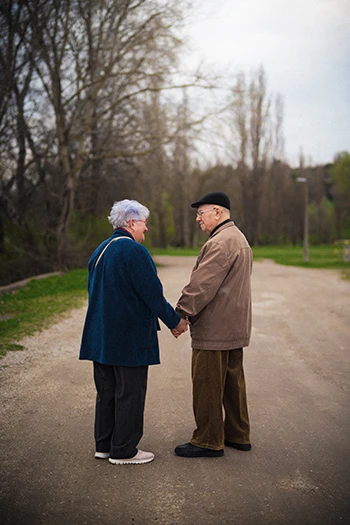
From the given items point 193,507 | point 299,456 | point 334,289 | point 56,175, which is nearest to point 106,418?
point 193,507

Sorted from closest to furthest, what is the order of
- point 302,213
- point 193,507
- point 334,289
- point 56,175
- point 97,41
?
point 193,507
point 334,289
point 97,41
point 56,175
point 302,213

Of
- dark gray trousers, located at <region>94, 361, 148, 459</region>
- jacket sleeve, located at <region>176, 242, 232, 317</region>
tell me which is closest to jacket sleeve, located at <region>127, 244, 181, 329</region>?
jacket sleeve, located at <region>176, 242, 232, 317</region>

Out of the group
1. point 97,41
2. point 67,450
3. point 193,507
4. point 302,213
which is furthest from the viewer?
point 302,213

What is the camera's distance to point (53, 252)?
20297mm

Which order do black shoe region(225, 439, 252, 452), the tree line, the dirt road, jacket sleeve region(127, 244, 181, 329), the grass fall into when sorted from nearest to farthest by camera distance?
the dirt road, jacket sleeve region(127, 244, 181, 329), black shoe region(225, 439, 252, 452), the grass, the tree line

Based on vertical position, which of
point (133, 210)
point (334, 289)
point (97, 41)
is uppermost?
point (97, 41)

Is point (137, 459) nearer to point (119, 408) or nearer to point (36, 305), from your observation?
point (119, 408)

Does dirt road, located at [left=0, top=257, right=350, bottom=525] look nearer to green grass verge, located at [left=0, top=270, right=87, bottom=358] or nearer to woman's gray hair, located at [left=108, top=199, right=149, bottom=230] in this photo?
green grass verge, located at [left=0, top=270, right=87, bottom=358]

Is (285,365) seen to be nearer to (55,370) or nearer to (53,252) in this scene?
(55,370)

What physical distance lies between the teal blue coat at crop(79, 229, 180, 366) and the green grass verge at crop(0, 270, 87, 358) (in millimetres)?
3828

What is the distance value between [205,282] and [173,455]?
1356 millimetres

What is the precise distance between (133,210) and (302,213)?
193 feet

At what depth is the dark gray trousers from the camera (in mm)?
3674

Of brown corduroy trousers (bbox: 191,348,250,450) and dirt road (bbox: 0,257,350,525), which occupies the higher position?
brown corduroy trousers (bbox: 191,348,250,450)
